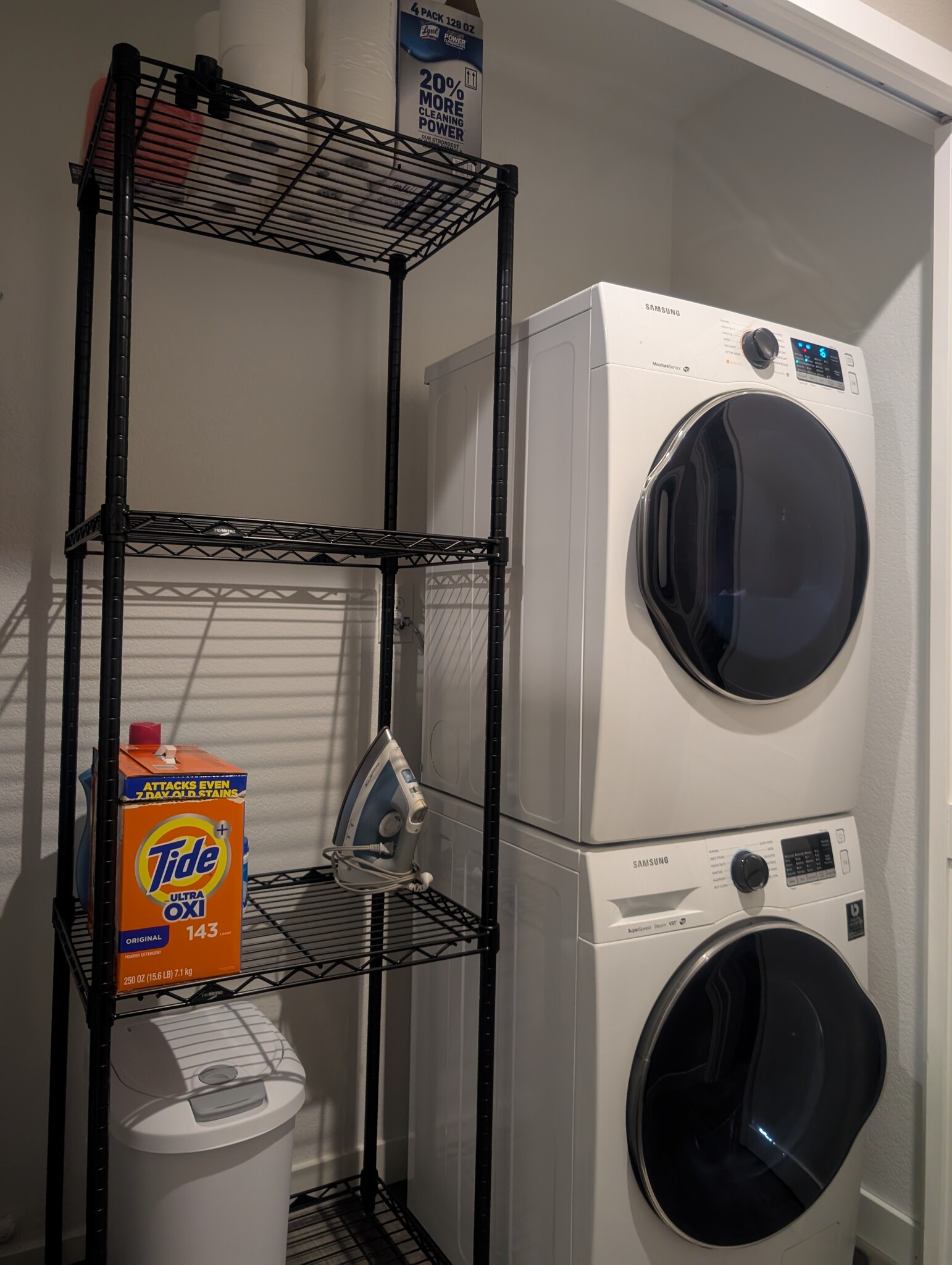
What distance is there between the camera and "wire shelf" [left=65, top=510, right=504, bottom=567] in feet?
3.88

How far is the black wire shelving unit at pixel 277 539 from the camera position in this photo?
112 centimetres

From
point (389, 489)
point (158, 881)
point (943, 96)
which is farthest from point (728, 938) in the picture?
point (943, 96)

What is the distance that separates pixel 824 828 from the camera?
1.59 meters

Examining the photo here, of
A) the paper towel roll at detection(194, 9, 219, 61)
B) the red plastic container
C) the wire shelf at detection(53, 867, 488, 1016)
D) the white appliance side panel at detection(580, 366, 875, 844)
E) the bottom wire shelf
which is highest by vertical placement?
the paper towel roll at detection(194, 9, 219, 61)

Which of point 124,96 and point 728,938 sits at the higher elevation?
point 124,96

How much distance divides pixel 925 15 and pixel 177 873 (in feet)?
6.08

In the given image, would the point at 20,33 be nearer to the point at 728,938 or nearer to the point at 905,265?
the point at 905,265

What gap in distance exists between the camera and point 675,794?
1.40 m

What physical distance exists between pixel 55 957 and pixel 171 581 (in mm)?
679

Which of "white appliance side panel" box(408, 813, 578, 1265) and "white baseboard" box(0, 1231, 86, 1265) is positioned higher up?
"white appliance side panel" box(408, 813, 578, 1265)

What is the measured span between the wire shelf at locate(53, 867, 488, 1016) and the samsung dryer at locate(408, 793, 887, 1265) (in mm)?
105

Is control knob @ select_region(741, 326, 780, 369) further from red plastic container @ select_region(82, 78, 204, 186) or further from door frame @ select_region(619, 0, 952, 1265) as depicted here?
red plastic container @ select_region(82, 78, 204, 186)

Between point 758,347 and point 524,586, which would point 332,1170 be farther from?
point 758,347

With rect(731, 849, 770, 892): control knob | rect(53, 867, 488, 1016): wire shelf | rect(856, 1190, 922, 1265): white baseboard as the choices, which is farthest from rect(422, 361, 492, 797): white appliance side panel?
rect(856, 1190, 922, 1265): white baseboard
